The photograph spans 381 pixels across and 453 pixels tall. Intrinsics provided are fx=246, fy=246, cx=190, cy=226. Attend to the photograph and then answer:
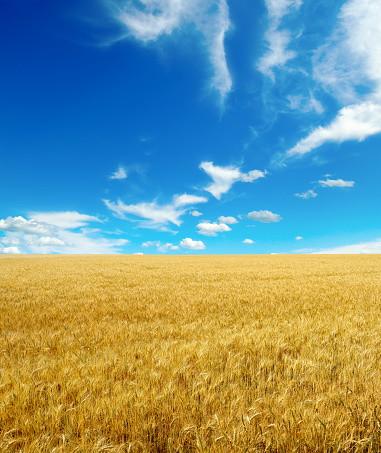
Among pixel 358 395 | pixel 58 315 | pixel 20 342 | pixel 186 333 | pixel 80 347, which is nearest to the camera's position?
pixel 358 395

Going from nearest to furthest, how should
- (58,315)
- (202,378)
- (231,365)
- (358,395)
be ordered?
(358,395), (202,378), (231,365), (58,315)

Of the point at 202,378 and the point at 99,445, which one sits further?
the point at 202,378

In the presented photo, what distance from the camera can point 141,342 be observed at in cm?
483

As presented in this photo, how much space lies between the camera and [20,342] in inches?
194

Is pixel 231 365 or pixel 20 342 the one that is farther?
pixel 20 342

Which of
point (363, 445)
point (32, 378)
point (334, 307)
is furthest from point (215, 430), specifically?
point (334, 307)

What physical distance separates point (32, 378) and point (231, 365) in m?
2.66

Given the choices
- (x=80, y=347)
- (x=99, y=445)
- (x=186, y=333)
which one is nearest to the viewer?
(x=99, y=445)

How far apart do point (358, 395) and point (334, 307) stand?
5.95 meters

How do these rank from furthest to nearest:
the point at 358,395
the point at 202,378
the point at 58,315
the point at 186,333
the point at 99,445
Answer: the point at 58,315
the point at 186,333
the point at 202,378
the point at 358,395
the point at 99,445

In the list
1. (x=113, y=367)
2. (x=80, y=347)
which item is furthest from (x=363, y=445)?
(x=80, y=347)

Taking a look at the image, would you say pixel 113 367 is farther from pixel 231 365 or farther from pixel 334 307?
pixel 334 307

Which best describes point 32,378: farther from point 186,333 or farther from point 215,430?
point 186,333

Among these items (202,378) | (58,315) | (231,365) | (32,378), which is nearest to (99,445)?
(202,378)
